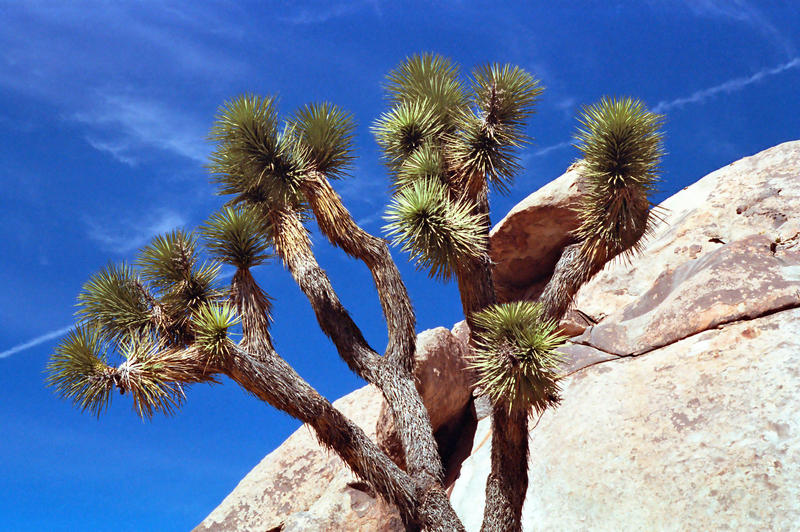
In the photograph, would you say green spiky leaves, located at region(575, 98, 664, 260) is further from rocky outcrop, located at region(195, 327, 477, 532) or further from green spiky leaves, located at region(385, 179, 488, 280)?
rocky outcrop, located at region(195, 327, 477, 532)

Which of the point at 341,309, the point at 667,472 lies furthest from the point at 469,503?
the point at 341,309

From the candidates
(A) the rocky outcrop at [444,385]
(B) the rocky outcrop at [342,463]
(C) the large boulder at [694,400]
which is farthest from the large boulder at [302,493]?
(C) the large boulder at [694,400]

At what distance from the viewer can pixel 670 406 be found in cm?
1029

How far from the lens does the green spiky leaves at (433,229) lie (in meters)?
8.19

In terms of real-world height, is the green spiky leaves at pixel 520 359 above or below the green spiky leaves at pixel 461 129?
below

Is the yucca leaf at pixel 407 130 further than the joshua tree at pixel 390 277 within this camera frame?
Yes

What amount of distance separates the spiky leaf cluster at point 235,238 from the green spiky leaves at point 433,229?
1776 millimetres

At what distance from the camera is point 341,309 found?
9281mm

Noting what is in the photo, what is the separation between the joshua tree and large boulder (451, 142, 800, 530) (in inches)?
79.8

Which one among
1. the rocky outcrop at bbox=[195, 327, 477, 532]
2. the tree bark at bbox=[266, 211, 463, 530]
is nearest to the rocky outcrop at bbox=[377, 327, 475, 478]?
the rocky outcrop at bbox=[195, 327, 477, 532]

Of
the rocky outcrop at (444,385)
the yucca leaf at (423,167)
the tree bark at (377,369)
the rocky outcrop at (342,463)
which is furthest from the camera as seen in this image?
the rocky outcrop at (444,385)

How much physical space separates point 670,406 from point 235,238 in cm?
625

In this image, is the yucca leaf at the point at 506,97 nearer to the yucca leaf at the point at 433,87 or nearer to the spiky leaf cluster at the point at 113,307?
the yucca leaf at the point at 433,87

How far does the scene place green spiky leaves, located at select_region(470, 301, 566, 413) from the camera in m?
7.45
